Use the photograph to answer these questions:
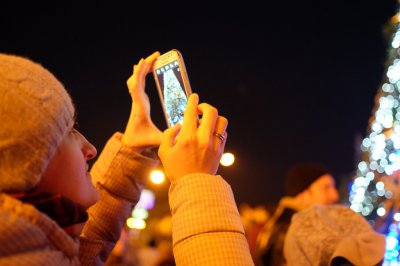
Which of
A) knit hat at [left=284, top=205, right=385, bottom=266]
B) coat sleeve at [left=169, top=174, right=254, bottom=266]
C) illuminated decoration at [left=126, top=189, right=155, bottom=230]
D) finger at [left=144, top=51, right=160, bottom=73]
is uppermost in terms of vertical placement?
finger at [left=144, top=51, right=160, bottom=73]

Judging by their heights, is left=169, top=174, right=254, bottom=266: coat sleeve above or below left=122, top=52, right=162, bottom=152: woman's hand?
below

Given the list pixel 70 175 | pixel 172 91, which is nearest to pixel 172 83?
pixel 172 91

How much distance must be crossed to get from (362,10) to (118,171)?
10074mm

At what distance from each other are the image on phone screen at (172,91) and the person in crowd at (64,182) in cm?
33

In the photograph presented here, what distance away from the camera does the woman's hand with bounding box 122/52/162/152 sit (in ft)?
5.98

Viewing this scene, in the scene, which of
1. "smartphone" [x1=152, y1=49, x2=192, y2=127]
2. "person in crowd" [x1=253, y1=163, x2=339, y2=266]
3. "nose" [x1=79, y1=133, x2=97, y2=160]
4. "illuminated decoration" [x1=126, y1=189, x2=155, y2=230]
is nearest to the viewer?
"nose" [x1=79, y1=133, x2=97, y2=160]

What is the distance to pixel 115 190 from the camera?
1.78 meters

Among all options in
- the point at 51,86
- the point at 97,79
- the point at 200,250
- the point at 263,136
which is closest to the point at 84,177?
the point at 51,86

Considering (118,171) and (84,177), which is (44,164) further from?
(118,171)

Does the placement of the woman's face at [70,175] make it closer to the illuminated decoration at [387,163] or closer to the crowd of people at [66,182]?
the crowd of people at [66,182]

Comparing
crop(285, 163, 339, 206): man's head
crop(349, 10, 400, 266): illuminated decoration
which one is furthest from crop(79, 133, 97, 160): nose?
crop(349, 10, 400, 266): illuminated decoration

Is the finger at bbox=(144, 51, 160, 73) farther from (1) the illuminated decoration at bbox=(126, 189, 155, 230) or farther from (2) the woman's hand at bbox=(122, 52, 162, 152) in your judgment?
(1) the illuminated decoration at bbox=(126, 189, 155, 230)

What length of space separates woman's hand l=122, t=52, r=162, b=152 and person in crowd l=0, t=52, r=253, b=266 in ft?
1.56

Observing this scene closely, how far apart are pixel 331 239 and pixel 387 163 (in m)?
3.93
